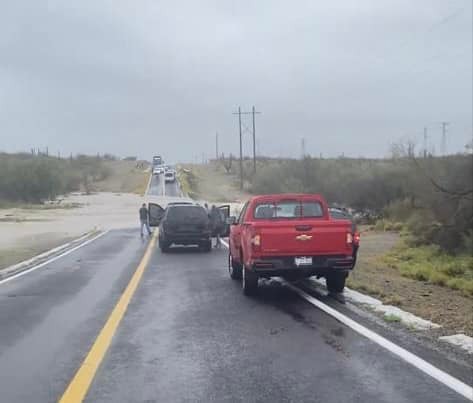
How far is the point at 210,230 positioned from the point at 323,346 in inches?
752

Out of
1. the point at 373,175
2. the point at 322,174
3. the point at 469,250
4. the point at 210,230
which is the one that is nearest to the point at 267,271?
the point at 210,230

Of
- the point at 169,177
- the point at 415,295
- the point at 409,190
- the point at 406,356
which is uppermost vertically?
the point at 169,177

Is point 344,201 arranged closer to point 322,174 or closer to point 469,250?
point 322,174

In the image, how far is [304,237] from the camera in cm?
1344

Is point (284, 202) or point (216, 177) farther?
point (216, 177)

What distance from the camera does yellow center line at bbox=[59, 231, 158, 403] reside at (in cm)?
679

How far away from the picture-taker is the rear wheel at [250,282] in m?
13.7

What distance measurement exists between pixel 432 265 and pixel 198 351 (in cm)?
1782

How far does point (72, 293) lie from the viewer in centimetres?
1500

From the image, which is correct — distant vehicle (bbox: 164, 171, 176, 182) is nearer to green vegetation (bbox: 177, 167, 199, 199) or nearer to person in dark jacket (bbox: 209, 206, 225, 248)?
green vegetation (bbox: 177, 167, 199, 199)

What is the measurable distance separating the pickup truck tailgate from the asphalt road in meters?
0.96

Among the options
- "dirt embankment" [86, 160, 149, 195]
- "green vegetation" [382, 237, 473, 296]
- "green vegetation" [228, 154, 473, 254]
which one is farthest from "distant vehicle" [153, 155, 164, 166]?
"green vegetation" [382, 237, 473, 296]

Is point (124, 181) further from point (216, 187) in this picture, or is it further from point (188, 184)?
point (216, 187)

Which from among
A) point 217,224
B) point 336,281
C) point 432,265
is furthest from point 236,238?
point 217,224
